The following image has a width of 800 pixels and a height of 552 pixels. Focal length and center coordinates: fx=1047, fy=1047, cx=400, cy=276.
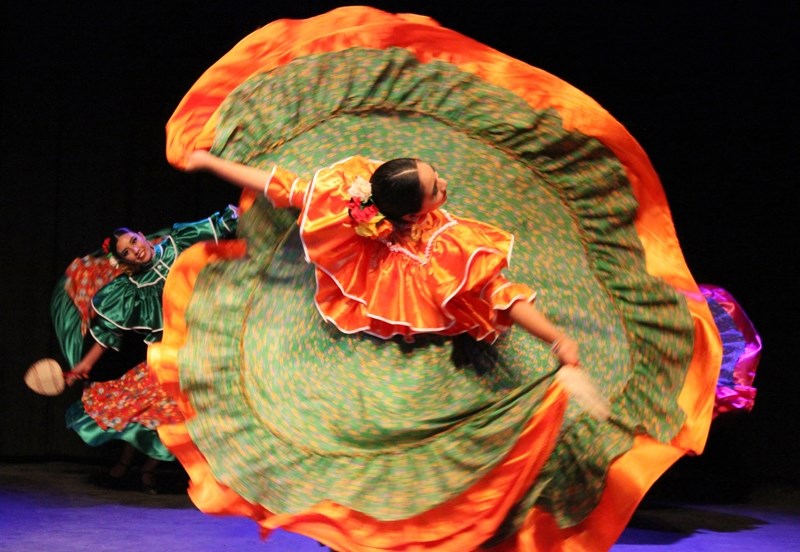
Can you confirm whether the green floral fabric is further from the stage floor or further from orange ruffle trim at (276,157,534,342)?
the stage floor

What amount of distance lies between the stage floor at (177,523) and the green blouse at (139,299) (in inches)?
22.2

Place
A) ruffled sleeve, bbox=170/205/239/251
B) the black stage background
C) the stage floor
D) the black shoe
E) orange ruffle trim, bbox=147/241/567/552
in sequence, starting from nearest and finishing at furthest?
orange ruffle trim, bbox=147/241/567/552, the stage floor, ruffled sleeve, bbox=170/205/239/251, the black stage background, the black shoe

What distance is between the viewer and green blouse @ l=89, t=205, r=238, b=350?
364 cm

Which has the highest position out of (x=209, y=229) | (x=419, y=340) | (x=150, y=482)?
(x=419, y=340)

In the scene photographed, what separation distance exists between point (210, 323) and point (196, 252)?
0.52ft

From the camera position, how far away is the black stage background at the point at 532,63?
3.56 metres

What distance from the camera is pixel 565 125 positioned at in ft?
7.61

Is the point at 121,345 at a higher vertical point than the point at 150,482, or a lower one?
higher

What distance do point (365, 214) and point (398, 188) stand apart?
11 cm

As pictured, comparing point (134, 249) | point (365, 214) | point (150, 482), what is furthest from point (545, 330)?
point (150, 482)

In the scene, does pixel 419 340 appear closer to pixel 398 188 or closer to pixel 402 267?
pixel 402 267

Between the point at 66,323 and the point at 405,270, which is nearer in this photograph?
the point at 405,270

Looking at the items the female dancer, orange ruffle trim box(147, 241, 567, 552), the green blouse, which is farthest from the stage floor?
orange ruffle trim box(147, 241, 567, 552)

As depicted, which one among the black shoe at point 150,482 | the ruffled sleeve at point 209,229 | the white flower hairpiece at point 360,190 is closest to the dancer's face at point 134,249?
the ruffled sleeve at point 209,229
